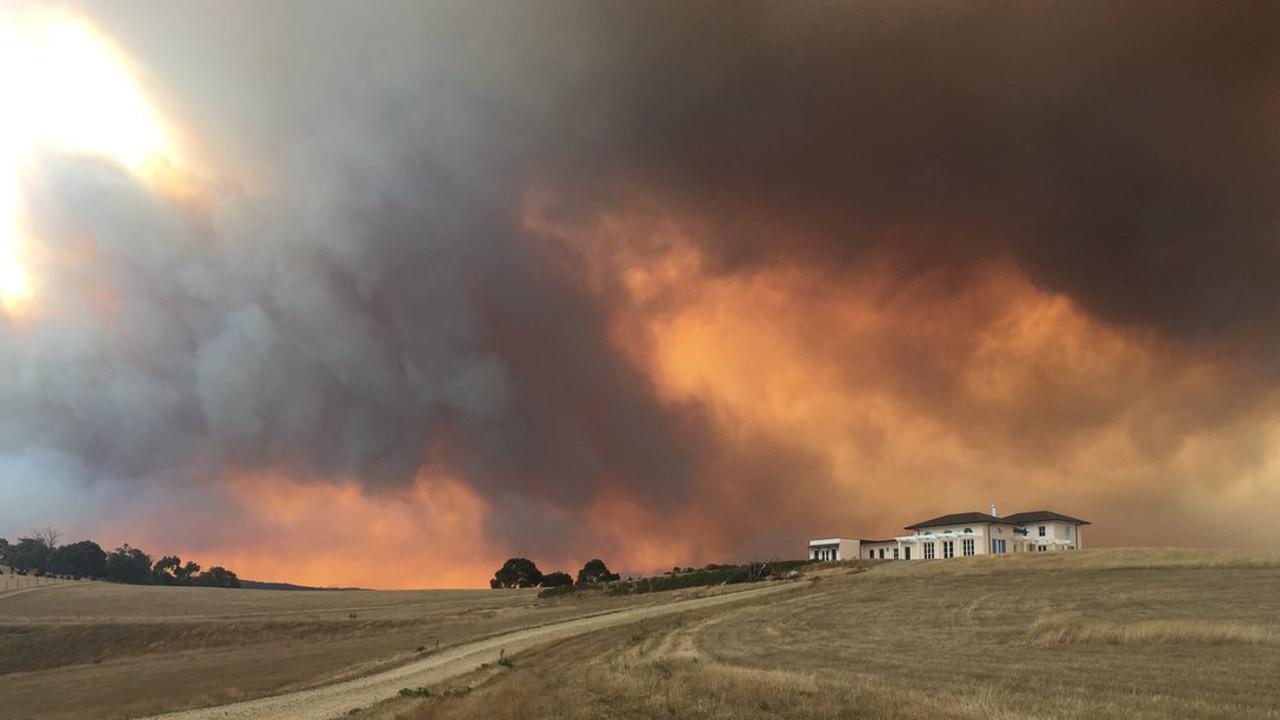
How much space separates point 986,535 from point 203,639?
103 metres

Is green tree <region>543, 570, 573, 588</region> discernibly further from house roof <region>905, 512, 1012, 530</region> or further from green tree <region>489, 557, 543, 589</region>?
house roof <region>905, 512, 1012, 530</region>

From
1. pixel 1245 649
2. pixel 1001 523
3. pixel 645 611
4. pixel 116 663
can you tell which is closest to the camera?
pixel 1245 649

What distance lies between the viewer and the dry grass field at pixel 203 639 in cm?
4540

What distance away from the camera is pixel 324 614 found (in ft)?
310

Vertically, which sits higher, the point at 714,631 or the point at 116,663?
the point at 714,631


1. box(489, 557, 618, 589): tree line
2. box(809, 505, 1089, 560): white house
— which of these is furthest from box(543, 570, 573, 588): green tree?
box(809, 505, 1089, 560): white house

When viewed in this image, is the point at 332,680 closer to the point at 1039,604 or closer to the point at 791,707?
the point at 791,707

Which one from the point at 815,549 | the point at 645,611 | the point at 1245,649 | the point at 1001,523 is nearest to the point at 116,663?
the point at 645,611

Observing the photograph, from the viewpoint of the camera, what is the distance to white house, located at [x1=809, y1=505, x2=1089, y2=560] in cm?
12062

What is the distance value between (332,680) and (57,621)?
7538cm

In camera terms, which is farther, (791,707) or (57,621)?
(57,621)

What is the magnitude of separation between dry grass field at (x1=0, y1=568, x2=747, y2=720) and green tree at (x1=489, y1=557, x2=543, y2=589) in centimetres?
3277

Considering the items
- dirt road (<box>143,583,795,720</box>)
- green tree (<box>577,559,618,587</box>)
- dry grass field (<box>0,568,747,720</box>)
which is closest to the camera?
dirt road (<box>143,583,795,720</box>)

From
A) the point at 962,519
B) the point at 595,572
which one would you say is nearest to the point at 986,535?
the point at 962,519
